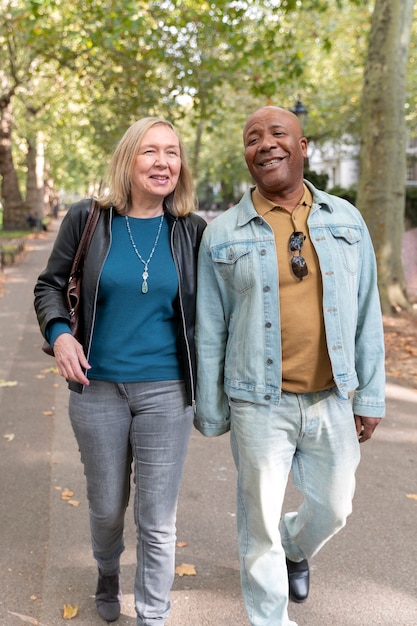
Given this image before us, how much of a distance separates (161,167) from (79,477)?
2719mm

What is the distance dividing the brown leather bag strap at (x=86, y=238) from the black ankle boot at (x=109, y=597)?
4.39 ft

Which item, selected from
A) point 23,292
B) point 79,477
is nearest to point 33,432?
point 79,477

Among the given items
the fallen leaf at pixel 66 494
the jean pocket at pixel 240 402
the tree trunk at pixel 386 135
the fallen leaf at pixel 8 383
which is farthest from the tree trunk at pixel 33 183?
the jean pocket at pixel 240 402

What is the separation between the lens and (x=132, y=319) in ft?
9.03

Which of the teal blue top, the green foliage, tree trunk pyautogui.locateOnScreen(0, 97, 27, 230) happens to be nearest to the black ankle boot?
the teal blue top

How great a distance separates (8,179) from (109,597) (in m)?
28.9

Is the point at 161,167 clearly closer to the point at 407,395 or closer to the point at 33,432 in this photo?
the point at 33,432

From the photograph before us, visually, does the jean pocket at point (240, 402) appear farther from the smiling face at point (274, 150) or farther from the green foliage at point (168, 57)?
the green foliage at point (168, 57)

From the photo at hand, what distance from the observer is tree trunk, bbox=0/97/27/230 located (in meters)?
27.2

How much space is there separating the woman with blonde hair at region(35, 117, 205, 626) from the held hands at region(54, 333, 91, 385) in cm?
1

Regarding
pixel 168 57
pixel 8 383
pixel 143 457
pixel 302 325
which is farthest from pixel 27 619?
pixel 168 57

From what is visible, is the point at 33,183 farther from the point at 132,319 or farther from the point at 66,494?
the point at 132,319

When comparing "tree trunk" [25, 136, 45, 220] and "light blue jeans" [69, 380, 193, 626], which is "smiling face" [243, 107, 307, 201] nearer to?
"light blue jeans" [69, 380, 193, 626]

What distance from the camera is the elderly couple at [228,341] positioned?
2.72m
